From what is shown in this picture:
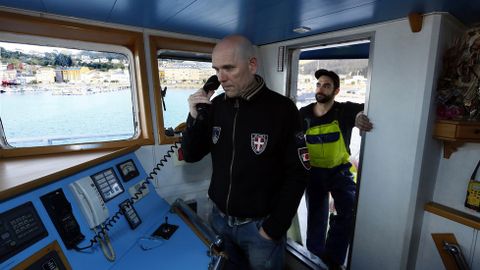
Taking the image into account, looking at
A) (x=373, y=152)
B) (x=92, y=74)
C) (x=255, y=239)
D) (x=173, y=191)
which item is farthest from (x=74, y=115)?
(x=373, y=152)

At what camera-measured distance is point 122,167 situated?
1.56 m

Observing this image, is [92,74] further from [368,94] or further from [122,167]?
[368,94]

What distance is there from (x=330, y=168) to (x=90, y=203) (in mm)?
1726

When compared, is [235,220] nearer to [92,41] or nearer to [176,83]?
[176,83]

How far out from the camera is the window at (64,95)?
150 cm

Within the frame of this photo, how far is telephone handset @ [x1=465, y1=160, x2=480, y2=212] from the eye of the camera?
1556mm

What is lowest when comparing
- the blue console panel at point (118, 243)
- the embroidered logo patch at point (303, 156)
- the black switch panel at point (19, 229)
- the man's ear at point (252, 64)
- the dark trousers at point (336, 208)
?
the dark trousers at point (336, 208)

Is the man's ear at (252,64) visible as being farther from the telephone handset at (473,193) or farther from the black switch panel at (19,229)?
the telephone handset at (473,193)


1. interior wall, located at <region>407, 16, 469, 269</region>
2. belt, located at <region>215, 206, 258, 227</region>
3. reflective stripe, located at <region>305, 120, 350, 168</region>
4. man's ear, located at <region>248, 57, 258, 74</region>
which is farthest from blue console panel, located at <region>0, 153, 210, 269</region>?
interior wall, located at <region>407, 16, 469, 269</region>

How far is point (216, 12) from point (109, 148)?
44.7 inches

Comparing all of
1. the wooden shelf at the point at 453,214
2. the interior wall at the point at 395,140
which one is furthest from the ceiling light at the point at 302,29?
the wooden shelf at the point at 453,214

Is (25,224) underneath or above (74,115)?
underneath

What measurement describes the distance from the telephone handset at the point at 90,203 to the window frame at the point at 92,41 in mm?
543

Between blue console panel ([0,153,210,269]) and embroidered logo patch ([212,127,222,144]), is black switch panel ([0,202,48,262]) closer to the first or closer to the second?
blue console panel ([0,153,210,269])
